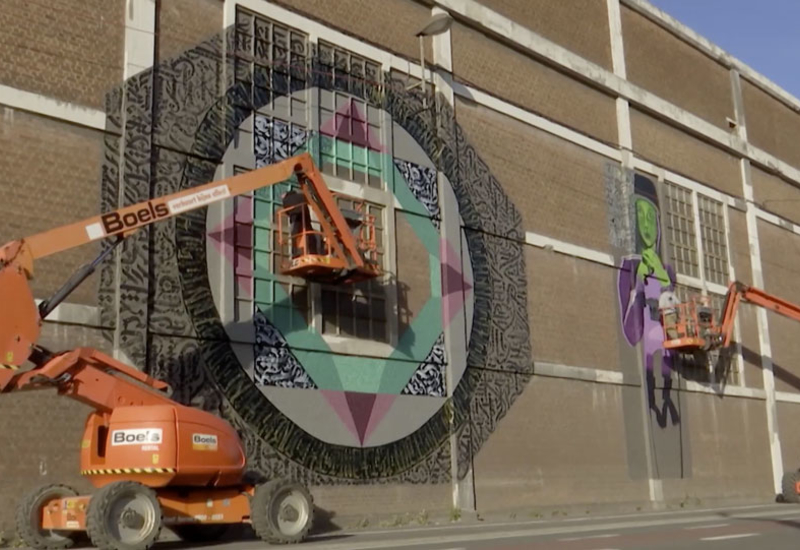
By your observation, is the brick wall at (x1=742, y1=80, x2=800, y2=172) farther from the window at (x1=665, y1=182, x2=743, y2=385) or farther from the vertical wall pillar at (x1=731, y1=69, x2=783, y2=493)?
the window at (x1=665, y1=182, x2=743, y2=385)

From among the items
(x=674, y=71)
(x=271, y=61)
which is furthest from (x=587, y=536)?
(x=674, y=71)

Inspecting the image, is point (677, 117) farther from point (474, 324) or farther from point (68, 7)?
point (68, 7)

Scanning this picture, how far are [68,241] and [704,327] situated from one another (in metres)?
20.9

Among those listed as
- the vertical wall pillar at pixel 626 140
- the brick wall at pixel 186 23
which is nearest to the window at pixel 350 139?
the brick wall at pixel 186 23

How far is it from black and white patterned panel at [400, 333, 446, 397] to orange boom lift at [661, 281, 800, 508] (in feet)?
31.5

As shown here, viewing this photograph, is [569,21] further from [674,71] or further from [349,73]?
[349,73]

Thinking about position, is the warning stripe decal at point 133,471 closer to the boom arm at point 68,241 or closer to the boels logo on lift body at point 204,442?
the boels logo on lift body at point 204,442

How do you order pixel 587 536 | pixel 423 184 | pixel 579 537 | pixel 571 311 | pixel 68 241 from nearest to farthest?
pixel 68 241 → pixel 579 537 → pixel 587 536 → pixel 423 184 → pixel 571 311

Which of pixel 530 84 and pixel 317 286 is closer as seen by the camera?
pixel 317 286

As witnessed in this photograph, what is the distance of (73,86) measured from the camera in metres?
16.1

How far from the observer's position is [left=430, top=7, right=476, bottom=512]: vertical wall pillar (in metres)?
21.0

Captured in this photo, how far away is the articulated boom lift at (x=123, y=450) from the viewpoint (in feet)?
39.5

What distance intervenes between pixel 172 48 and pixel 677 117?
1898cm

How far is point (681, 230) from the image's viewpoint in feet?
102
